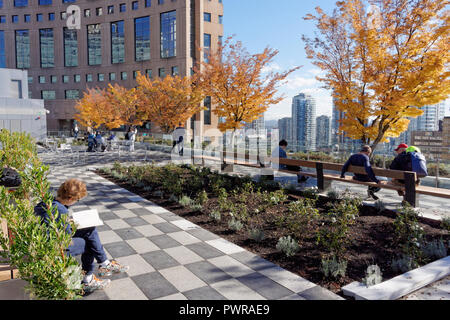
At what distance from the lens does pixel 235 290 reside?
3.81 metres

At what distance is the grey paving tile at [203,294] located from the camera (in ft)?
11.9

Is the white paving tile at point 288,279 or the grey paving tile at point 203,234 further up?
the grey paving tile at point 203,234

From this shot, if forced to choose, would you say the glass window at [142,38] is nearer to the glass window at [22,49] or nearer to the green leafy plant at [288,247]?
the glass window at [22,49]

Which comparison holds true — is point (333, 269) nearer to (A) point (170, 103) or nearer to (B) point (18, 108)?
(A) point (170, 103)

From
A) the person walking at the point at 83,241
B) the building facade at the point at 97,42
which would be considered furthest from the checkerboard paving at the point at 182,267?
the building facade at the point at 97,42

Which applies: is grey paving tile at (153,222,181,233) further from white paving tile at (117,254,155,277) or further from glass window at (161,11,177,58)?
glass window at (161,11,177,58)

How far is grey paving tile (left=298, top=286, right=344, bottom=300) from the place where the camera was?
366cm

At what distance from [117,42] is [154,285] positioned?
51.5m

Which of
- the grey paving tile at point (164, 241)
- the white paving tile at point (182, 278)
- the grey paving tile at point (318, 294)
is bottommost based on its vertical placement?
the grey paving tile at point (318, 294)

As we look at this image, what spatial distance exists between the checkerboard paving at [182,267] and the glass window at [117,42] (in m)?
47.1

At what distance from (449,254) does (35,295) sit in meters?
5.72

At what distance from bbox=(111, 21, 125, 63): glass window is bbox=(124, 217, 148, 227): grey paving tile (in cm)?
4701

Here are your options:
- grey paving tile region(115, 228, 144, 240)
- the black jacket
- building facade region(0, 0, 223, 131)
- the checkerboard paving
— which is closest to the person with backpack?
the black jacket
